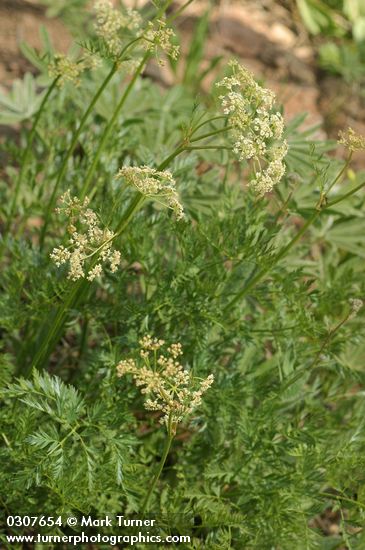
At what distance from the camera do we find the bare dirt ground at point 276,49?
14.7ft

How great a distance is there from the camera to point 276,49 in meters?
5.05

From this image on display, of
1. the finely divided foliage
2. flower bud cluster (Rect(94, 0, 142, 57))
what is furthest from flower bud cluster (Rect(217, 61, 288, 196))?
flower bud cluster (Rect(94, 0, 142, 57))

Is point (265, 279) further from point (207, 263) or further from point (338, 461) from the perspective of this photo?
point (338, 461)

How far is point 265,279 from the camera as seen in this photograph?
2346mm

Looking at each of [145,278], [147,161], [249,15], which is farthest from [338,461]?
[249,15]

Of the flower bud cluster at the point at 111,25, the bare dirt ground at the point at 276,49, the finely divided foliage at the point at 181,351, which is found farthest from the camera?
the bare dirt ground at the point at 276,49

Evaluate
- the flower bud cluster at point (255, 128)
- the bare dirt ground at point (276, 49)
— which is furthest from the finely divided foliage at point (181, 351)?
the bare dirt ground at point (276, 49)

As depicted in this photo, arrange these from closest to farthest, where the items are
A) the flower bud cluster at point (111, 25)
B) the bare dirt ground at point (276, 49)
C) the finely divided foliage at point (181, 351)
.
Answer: the finely divided foliage at point (181, 351)
the flower bud cluster at point (111, 25)
the bare dirt ground at point (276, 49)

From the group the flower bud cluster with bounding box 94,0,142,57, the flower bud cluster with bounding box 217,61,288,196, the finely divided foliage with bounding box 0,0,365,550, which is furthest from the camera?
the flower bud cluster with bounding box 94,0,142,57

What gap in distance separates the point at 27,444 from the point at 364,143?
106cm

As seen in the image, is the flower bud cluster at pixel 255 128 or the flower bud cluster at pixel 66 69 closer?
the flower bud cluster at pixel 255 128

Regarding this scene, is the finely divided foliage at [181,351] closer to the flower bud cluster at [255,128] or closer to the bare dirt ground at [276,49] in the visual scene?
the flower bud cluster at [255,128]

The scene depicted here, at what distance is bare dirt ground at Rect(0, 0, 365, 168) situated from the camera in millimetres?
4484

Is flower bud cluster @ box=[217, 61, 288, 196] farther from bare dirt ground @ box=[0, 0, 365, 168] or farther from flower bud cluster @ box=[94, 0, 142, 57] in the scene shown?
bare dirt ground @ box=[0, 0, 365, 168]
